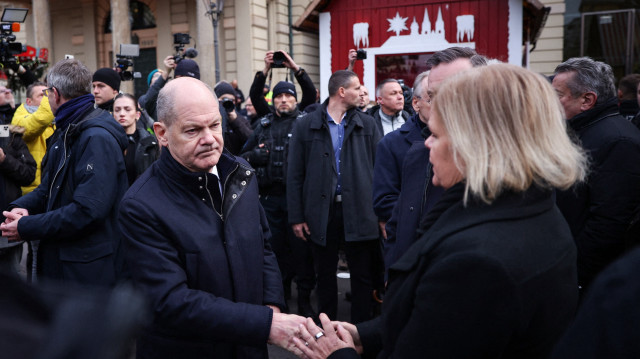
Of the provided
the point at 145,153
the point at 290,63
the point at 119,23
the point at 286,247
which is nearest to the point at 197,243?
the point at 145,153

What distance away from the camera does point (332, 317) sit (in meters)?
4.45

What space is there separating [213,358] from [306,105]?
4.28 metres

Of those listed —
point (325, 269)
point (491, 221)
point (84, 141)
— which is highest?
point (84, 141)

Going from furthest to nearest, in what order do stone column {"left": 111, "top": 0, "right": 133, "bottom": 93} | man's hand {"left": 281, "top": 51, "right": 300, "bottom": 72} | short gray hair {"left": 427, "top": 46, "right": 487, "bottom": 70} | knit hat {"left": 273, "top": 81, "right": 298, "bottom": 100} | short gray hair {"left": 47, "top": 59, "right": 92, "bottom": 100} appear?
stone column {"left": 111, "top": 0, "right": 133, "bottom": 93} < man's hand {"left": 281, "top": 51, "right": 300, "bottom": 72} < knit hat {"left": 273, "top": 81, "right": 298, "bottom": 100} < short gray hair {"left": 47, "top": 59, "right": 92, "bottom": 100} < short gray hair {"left": 427, "top": 46, "right": 487, "bottom": 70}

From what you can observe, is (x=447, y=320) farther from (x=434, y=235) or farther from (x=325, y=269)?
(x=325, y=269)

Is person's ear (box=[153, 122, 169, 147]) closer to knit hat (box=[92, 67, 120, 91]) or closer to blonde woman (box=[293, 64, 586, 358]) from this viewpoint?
blonde woman (box=[293, 64, 586, 358])

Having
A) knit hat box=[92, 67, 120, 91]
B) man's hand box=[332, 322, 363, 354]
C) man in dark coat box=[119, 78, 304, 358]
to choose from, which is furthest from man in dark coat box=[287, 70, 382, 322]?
man's hand box=[332, 322, 363, 354]

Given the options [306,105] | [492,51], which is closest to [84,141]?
[306,105]

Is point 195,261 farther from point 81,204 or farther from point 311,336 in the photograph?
point 81,204

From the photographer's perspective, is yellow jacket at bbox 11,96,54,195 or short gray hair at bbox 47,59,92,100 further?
yellow jacket at bbox 11,96,54,195

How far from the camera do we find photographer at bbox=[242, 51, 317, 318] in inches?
190

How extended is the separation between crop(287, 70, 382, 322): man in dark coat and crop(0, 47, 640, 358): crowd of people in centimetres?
3

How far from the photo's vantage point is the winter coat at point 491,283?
117 cm

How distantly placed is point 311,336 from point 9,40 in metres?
5.59
